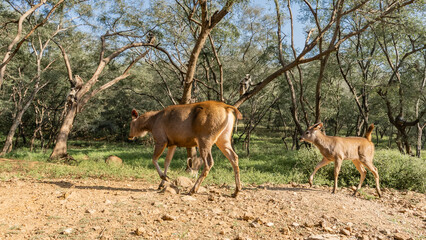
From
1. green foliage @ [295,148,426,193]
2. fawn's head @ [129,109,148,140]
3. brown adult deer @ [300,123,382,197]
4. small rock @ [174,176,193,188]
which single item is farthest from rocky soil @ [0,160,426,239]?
green foliage @ [295,148,426,193]

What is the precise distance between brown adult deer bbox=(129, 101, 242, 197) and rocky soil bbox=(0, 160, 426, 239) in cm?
75

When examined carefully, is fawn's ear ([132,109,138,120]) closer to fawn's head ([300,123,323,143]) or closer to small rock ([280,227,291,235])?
small rock ([280,227,291,235])

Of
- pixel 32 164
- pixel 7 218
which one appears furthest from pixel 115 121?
pixel 7 218

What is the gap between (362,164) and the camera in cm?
874

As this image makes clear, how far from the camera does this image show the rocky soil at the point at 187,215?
4211 mm

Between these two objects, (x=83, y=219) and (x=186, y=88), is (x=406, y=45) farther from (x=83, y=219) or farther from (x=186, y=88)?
(x=83, y=219)

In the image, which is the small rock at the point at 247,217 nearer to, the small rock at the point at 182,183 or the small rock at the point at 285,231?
the small rock at the point at 285,231

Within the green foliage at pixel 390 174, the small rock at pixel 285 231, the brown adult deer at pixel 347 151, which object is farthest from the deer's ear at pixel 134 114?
the green foliage at pixel 390 174

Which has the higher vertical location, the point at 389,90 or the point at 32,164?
the point at 389,90

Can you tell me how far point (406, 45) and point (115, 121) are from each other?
2888cm

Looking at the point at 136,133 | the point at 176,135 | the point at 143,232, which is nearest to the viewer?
the point at 143,232

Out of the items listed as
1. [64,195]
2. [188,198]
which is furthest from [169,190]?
[64,195]

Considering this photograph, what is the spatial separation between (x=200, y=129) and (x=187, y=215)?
1.90 metres

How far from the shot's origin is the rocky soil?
421 cm
